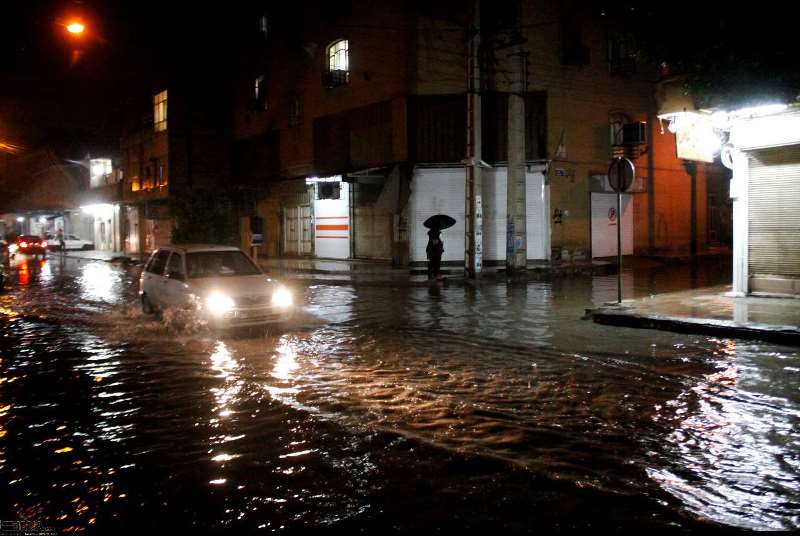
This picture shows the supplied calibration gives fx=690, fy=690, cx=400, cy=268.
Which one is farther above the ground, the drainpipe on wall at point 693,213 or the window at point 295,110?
the window at point 295,110

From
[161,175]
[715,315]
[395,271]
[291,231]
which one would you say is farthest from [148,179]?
[715,315]

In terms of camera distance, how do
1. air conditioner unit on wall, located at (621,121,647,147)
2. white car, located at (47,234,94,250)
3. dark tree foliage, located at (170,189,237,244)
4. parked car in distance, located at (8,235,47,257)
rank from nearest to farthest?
dark tree foliage, located at (170,189,237,244) < air conditioner unit on wall, located at (621,121,647,147) < parked car in distance, located at (8,235,47,257) < white car, located at (47,234,94,250)

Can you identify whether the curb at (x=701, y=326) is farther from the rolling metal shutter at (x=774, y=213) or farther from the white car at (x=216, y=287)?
the white car at (x=216, y=287)

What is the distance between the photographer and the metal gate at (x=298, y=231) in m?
34.0

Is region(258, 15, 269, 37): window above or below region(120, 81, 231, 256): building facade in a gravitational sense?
above

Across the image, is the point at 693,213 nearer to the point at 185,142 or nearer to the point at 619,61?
the point at 619,61

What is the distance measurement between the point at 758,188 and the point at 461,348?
8687mm

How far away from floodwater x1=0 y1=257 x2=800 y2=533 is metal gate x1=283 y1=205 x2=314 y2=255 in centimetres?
2177

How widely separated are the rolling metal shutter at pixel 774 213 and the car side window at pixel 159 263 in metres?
12.4

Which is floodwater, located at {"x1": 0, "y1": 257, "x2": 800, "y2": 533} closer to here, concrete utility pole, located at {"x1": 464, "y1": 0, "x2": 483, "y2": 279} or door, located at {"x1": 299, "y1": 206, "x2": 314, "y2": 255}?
concrete utility pole, located at {"x1": 464, "y1": 0, "x2": 483, "y2": 279}

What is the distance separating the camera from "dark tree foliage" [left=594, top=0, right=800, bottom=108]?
9.02 meters

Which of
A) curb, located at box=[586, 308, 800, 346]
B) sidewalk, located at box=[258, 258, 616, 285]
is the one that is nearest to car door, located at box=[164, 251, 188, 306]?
curb, located at box=[586, 308, 800, 346]

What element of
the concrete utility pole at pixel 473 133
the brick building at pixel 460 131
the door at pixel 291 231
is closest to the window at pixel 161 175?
the door at pixel 291 231

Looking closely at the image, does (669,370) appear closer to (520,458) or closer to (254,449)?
(520,458)
